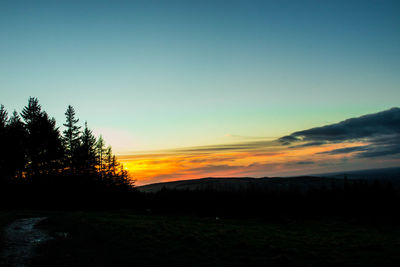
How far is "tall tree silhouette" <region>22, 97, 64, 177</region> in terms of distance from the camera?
174 ft

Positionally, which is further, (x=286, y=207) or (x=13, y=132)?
(x=13, y=132)

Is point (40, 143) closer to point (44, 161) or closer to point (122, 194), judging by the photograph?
point (44, 161)

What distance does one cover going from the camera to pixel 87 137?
73.3m

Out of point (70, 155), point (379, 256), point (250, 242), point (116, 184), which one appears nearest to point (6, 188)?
point (116, 184)

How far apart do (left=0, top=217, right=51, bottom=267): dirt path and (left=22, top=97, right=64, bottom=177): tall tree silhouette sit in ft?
121

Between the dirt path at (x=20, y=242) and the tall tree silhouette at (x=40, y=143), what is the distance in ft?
121

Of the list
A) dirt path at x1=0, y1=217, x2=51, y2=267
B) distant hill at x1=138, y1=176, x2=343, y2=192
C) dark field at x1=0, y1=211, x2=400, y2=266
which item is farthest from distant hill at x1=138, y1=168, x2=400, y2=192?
dirt path at x1=0, y1=217, x2=51, y2=267

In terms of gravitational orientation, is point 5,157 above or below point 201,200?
above

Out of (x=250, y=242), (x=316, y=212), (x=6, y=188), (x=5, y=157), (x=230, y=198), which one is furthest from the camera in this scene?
(x=5, y=157)

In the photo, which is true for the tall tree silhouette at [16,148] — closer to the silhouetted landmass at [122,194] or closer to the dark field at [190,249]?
the silhouetted landmass at [122,194]

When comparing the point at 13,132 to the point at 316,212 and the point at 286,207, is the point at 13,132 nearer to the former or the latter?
the point at 286,207

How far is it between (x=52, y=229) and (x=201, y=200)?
31759 mm

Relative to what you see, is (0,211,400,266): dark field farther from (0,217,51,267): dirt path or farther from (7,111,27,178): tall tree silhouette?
(7,111,27,178): tall tree silhouette

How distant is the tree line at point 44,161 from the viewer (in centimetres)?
4307
